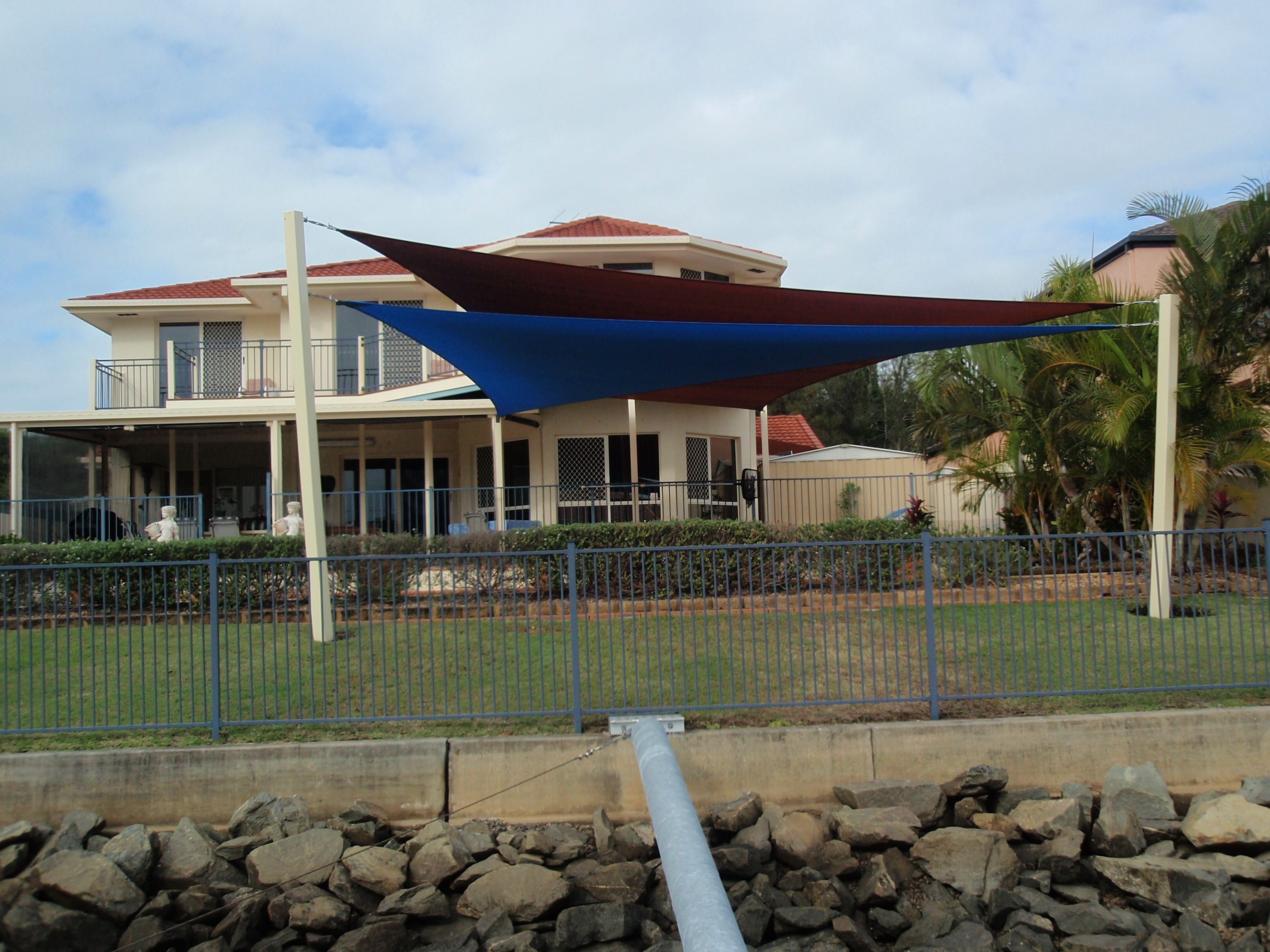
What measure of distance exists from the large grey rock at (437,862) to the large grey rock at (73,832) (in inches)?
84.4

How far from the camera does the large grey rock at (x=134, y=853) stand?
5.59 meters

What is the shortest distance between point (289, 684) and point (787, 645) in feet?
12.8

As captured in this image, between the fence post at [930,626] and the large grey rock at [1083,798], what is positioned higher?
the fence post at [930,626]

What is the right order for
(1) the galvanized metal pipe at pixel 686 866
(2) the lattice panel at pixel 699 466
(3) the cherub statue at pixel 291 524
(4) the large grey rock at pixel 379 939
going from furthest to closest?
1. (2) the lattice panel at pixel 699 466
2. (3) the cherub statue at pixel 291 524
3. (4) the large grey rock at pixel 379 939
4. (1) the galvanized metal pipe at pixel 686 866

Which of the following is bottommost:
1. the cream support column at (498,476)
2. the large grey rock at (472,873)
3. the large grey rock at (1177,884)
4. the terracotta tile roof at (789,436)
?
the large grey rock at (1177,884)

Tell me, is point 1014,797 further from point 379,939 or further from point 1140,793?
point 379,939

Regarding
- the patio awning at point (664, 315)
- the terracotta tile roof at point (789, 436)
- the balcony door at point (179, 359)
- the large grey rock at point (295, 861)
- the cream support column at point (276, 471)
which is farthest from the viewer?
the terracotta tile roof at point (789, 436)

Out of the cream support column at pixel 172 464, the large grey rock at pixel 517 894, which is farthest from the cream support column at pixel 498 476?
the large grey rock at pixel 517 894

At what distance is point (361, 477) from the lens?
716 inches

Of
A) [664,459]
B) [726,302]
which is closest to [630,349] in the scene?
[726,302]

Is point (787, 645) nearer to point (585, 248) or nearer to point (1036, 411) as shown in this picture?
point (1036, 411)

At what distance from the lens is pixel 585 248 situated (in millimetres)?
16203

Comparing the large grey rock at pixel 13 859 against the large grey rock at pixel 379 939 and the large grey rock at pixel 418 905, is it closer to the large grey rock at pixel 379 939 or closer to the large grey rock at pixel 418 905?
the large grey rock at pixel 379 939

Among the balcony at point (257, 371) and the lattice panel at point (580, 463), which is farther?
the balcony at point (257, 371)
